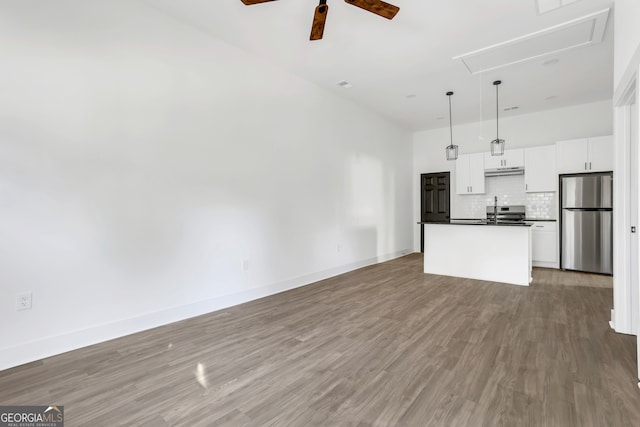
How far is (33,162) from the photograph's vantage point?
7.42 feet

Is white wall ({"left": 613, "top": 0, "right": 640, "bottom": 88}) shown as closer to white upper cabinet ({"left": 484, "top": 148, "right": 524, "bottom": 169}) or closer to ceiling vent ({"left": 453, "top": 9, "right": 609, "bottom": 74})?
ceiling vent ({"left": 453, "top": 9, "right": 609, "bottom": 74})

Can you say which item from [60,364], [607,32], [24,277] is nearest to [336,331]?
[60,364]

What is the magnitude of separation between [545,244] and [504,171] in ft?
5.41

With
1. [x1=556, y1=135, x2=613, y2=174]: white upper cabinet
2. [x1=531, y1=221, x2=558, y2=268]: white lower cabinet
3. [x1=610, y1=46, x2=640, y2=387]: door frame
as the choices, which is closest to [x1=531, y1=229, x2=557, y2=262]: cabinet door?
[x1=531, y1=221, x2=558, y2=268]: white lower cabinet

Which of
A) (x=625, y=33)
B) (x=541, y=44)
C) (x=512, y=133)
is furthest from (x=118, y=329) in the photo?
(x=512, y=133)

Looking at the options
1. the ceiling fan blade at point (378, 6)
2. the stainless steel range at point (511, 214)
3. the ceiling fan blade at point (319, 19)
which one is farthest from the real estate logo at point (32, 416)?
the stainless steel range at point (511, 214)

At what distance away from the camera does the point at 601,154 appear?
16.9 ft

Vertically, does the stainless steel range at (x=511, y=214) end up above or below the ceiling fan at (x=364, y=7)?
below

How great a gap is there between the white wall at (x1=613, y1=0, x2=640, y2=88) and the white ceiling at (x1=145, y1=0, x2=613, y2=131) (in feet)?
1.40

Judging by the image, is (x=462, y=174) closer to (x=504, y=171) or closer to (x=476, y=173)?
(x=476, y=173)

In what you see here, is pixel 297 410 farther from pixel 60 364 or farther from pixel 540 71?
pixel 540 71

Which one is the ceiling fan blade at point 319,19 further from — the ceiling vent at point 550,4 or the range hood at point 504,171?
the range hood at point 504,171

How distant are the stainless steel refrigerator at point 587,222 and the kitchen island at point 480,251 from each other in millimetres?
1579

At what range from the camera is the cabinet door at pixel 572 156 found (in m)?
5.30
